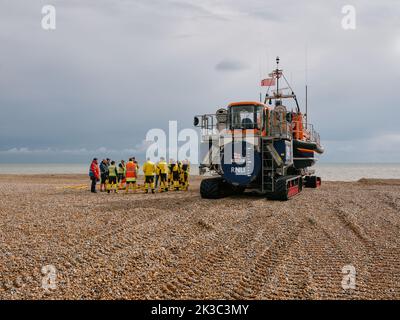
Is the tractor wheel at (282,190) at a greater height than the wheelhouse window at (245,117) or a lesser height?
lesser

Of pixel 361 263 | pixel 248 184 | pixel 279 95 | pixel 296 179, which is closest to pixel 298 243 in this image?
pixel 361 263

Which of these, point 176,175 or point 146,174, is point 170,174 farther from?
point 146,174

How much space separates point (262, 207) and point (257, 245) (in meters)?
5.06

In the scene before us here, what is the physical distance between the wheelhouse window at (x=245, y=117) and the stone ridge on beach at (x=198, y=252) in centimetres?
429

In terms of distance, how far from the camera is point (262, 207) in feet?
41.8

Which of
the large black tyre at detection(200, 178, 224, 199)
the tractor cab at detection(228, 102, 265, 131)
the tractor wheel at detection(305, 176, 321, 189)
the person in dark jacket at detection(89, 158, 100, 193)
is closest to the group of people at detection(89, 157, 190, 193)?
the person in dark jacket at detection(89, 158, 100, 193)

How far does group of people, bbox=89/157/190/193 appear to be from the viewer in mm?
18812

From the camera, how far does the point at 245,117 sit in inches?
613

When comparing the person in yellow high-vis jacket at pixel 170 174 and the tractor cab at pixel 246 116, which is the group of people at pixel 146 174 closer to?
the person in yellow high-vis jacket at pixel 170 174

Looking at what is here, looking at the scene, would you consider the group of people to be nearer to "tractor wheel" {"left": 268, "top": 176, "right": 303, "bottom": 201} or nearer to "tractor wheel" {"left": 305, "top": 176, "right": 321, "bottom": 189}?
"tractor wheel" {"left": 268, "top": 176, "right": 303, "bottom": 201}

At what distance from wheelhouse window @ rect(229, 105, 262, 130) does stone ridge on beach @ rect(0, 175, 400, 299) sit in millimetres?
4286

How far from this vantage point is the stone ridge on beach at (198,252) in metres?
5.30

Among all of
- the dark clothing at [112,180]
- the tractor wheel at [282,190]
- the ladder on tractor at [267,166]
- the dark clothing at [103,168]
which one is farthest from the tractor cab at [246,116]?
the dark clothing at [103,168]
